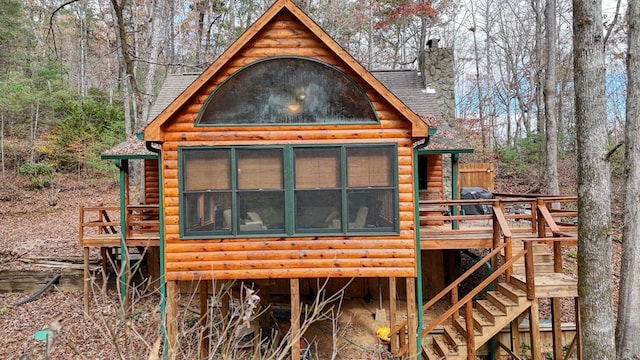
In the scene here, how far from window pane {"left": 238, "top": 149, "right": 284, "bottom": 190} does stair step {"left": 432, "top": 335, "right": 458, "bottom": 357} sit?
399cm

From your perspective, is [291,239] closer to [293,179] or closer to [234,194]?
[293,179]

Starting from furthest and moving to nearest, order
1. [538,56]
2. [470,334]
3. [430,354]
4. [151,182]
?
[538,56], [151,182], [430,354], [470,334]

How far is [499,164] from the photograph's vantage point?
22.3 m

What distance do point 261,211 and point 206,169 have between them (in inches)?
44.3

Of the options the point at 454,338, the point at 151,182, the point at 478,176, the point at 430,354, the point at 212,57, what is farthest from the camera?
the point at 212,57

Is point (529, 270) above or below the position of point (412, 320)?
above

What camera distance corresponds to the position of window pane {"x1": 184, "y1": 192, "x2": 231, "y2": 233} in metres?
6.49

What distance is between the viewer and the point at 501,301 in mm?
6773

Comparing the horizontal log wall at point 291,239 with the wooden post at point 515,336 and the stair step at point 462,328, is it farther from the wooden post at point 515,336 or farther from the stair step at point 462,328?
the wooden post at point 515,336

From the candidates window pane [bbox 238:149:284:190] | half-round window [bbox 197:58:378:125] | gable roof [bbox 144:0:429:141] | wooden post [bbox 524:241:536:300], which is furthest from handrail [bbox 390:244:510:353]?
window pane [bbox 238:149:284:190]

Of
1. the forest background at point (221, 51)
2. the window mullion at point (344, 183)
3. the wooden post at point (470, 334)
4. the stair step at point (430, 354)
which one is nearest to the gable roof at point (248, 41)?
the window mullion at point (344, 183)

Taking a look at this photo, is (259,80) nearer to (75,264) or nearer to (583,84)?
(583,84)

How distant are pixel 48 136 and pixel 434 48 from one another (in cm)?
1776

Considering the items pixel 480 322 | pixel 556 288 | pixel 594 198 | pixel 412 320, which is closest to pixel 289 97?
pixel 412 320
